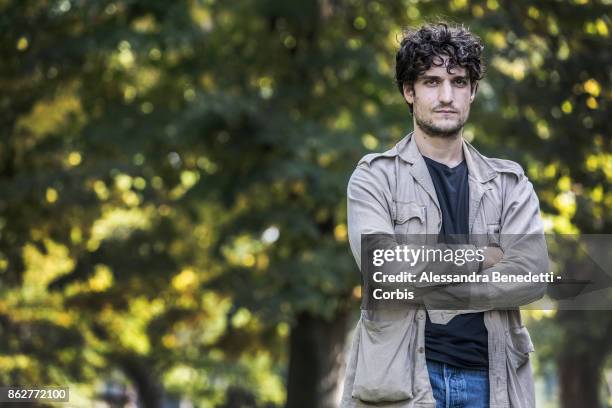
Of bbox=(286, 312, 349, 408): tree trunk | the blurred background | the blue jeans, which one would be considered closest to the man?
the blue jeans

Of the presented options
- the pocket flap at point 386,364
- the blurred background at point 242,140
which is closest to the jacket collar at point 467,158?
the pocket flap at point 386,364

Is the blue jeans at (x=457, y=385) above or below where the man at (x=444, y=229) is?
below

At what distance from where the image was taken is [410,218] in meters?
3.62

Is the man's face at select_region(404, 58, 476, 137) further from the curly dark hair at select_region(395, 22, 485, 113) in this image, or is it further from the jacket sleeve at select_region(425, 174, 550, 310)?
the jacket sleeve at select_region(425, 174, 550, 310)

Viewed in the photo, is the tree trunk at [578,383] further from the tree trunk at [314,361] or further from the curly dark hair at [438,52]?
the curly dark hair at [438,52]

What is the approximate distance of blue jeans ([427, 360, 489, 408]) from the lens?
11.3 feet

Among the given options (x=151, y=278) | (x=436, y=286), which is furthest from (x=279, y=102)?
(x=436, y=286)

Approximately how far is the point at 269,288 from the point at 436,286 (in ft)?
32.8

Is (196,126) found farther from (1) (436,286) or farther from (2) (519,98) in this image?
(1) (436,286)

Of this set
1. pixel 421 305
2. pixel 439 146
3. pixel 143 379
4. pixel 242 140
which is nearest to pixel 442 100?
pixel 439 146

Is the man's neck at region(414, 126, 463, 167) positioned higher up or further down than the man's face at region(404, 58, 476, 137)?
further down

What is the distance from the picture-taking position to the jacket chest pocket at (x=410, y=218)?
142 inches

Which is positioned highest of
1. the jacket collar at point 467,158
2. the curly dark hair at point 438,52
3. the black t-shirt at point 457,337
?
the curly dark hair at point 438,52

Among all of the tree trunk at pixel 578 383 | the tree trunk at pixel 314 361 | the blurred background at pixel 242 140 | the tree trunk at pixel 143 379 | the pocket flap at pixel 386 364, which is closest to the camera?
the pocket flap at pixel 386 364
